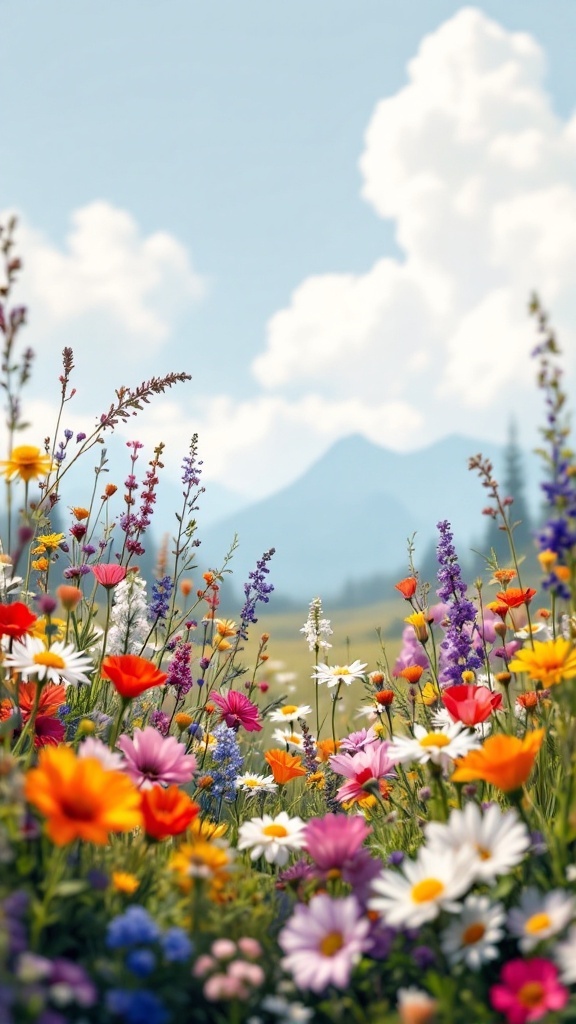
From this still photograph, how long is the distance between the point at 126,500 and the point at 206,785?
1.98 meters

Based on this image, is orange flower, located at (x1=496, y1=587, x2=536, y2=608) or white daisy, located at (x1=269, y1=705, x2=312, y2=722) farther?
white daisy, located at (x1=269, y1=705, x2=312, y2=722)

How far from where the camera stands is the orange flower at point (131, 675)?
2555 mm

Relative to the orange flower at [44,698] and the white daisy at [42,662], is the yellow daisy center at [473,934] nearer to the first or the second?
the white daisy at [42,662]

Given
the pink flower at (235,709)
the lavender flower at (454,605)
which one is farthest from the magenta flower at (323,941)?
the lavender flower at (454,605)

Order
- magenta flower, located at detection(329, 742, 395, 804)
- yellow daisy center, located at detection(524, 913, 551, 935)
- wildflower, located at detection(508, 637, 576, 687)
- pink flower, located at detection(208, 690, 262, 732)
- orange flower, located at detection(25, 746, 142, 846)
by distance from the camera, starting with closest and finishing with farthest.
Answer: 1. orange flower, located at detection(25, 746, 142, 846)
2. yellow daisy center, located at detection(524, 913, 551, 935)
3. wildflower, located at detection(508, 637, 576, 687)
4. magenta flower, located at detection(329, 742, 395, 804)
5. pink flower, located at detection(208, 690, 262, 732)

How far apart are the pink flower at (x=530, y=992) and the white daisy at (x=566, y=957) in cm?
3

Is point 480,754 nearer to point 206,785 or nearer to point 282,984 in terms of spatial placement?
point 282,984

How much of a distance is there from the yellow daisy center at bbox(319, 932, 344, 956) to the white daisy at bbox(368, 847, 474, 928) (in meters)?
0.10

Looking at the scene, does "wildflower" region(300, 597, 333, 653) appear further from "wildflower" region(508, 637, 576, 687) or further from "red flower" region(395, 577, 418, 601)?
"wildflower" region(508, 637, 576, 687)

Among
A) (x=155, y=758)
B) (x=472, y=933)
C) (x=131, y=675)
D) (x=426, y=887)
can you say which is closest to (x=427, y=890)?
(x=426, y=887)

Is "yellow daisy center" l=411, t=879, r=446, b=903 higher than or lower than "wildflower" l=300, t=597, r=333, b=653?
lower

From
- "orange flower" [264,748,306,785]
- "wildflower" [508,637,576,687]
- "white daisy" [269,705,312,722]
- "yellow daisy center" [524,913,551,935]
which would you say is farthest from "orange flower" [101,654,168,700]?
"white daisy" [269,705,312,722]

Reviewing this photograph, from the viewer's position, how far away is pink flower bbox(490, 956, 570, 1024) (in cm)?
171

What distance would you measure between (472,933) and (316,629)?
2.96 meters
